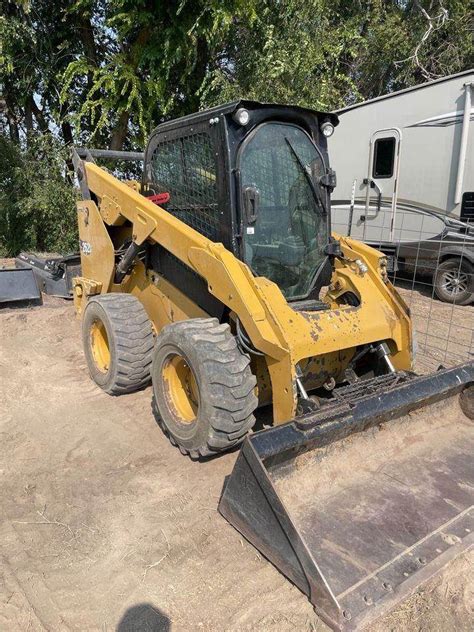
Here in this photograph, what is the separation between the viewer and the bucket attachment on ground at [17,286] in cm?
625

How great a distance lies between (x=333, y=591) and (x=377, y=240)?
743cm

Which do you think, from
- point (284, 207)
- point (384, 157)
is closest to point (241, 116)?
point (284, 207)

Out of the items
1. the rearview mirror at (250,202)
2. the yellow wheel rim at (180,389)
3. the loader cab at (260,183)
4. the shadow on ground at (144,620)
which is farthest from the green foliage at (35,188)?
the shadow on ground at (144,620)

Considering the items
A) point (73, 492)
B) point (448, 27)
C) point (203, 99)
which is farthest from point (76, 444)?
point (448, 27)

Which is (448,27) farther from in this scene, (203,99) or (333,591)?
(333,591)

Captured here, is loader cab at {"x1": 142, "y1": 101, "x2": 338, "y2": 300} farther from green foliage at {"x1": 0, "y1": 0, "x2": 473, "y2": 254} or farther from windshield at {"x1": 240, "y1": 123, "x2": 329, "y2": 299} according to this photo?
green foliage at {"x1": 0, "y1": 0, "x2": 473, "y2": 254}

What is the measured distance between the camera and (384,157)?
8500 mm

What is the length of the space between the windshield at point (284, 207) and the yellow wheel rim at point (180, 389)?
87 cm

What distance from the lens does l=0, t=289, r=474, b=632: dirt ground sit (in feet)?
7.02

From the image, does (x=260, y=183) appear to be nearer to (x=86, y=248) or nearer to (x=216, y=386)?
(x=216, y=386)

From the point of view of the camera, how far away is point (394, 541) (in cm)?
240

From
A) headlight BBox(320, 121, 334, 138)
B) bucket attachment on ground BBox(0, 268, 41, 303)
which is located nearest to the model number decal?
bucket attachment on ground BBox(0, 268, 41, 303)

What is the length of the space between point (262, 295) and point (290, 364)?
1.52ft

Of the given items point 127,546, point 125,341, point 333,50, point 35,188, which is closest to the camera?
point 127,546
